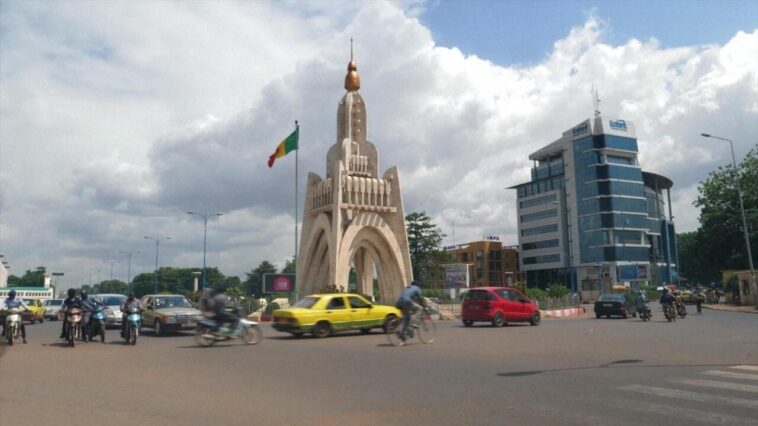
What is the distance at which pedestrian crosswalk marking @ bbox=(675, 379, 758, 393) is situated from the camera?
8.20 meters

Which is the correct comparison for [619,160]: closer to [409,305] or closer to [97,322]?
[409,305]

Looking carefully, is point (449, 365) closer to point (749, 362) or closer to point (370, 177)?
point (749, 362)

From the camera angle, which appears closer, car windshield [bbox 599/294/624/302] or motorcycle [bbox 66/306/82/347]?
motorcycle [bbox 66/306/82/347]

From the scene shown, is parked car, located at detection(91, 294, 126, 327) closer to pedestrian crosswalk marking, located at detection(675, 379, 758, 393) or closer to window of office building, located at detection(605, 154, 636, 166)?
pedestrian crosswalk marking, located at detection(675, 379, 758, 393)

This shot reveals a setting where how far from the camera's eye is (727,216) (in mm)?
53531

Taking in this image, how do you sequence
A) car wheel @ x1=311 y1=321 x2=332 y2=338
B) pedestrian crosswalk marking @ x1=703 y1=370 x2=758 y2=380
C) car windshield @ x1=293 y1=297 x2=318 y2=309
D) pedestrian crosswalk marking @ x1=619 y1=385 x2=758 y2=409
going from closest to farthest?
pedestrian crosswalk marking @ x1=619 y1=385 x2=758 y2=409 < pedestrian crosswalk marking @ x1=703 y1=370 x2=758 y2=380 < car wheel @ x1=311 y1=321 x2=332 y2=338 < car windshield @ x1=293 y1=297 x2=318 y2=309

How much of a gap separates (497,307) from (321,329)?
823cm

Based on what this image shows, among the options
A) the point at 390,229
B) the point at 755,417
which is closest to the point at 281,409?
the point at 755,417

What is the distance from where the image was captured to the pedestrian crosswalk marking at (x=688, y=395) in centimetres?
727

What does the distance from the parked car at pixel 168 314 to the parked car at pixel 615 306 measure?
21187 millimetres

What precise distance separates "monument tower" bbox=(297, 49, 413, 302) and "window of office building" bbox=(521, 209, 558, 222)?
67.7 m

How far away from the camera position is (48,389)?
8.70m

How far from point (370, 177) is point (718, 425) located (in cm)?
3601

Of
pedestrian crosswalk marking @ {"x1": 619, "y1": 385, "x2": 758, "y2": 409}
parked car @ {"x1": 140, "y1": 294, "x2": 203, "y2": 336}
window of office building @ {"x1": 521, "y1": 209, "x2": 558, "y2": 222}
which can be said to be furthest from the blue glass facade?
pedestrian crosswalk marking @ {"x1": 619, "y1": 385, "x2": 758, "y2": 409}
